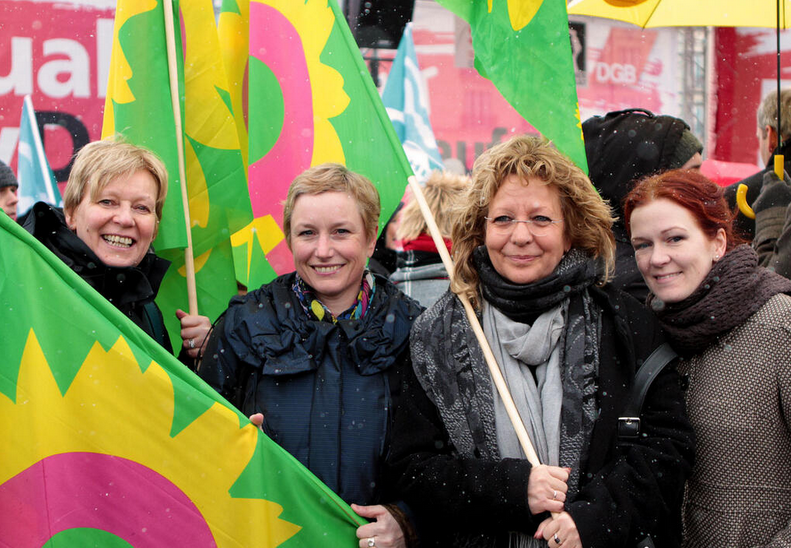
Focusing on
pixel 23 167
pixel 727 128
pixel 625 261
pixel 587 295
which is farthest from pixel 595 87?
pixel 587 295

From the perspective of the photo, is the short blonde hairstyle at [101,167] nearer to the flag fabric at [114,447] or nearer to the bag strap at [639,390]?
the flag fabric at [114,447]

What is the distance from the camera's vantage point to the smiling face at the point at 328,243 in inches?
105

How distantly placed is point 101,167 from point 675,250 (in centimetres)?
190

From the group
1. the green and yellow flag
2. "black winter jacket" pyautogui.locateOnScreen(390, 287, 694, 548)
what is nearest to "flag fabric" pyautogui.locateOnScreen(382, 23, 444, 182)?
the green and yellow flag

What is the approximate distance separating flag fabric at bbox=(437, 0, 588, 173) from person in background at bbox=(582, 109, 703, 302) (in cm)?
70

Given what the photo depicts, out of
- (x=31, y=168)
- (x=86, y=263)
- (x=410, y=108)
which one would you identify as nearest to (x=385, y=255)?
(x=410, y=108)

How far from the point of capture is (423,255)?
13.6 ft

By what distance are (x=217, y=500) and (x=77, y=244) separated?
0.99 m

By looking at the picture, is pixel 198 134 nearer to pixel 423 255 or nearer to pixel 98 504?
pixel 423 255

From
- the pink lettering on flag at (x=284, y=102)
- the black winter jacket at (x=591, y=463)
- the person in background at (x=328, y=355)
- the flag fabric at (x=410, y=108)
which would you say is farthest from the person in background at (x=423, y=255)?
the flag fabric at (x=410, y=108)

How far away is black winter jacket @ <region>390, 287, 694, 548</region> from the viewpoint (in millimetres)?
2184

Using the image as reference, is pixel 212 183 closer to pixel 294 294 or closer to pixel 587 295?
pixel 294 294

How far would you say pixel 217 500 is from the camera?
2332 mm

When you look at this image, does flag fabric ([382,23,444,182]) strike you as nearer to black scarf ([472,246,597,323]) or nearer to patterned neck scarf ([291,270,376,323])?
patterned neck scarf ([291,270,376,323])
